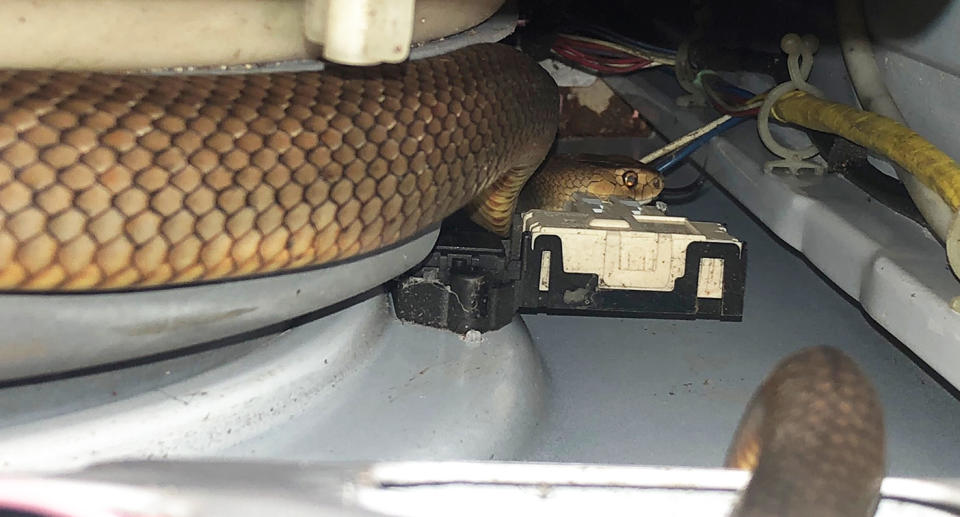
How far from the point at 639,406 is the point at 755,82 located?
2.52ft

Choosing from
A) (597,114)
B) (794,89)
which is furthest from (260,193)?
(597,114)

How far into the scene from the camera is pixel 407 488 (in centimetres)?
41

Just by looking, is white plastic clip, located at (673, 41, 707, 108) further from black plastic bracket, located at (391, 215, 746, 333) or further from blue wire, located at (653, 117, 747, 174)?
black plastic bracket, located at (391, 215, 746, 333)

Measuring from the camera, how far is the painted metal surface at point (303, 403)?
0.58 meters

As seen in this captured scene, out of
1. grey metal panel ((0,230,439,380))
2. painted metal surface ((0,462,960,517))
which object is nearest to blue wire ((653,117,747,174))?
grey metal panel ((0,230,439,380))

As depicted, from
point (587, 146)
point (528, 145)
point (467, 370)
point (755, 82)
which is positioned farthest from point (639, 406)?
point (587, 146)

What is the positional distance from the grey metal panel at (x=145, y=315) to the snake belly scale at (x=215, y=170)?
2cm

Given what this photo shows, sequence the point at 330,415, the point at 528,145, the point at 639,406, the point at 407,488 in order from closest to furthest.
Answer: the point at 407,488
the point at 330,415
the point at 639,406
the point at 528,145

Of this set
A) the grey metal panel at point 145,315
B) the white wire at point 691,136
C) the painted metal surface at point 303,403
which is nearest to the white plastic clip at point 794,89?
the white wire at point 691,136

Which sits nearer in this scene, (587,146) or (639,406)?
(639,406)

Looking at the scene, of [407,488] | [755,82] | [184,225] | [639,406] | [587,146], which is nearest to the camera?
[407,488]

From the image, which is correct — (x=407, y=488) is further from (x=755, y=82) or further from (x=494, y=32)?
(x=755, y=82)

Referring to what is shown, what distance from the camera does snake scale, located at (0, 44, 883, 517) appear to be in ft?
1.61

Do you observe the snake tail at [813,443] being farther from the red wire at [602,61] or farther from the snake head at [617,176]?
the red wire at [602,61]
